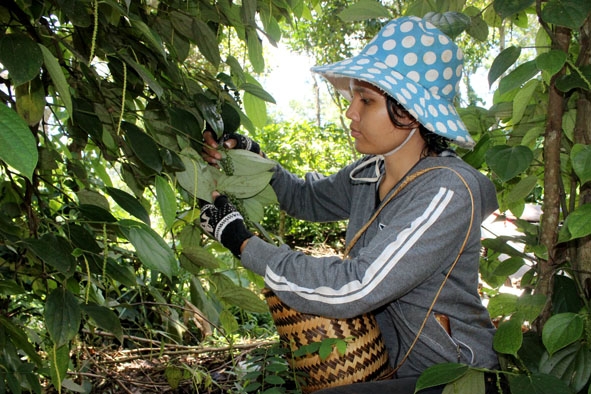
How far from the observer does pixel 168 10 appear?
1184 millimetres

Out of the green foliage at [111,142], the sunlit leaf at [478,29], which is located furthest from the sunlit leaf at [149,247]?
the sunlit leaf at [478,29]

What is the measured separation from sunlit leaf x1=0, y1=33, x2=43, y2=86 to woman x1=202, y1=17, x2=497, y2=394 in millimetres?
596

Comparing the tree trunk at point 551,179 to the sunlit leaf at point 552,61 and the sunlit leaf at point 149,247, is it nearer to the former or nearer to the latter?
the sunlit leaf at point 552,61

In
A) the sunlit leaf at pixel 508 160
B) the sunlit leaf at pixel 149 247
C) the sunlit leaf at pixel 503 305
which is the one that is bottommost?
the sunlit leaf at pixel 503 305

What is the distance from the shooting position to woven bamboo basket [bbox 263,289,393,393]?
121 cm

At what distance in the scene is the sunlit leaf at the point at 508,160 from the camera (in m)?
1.16

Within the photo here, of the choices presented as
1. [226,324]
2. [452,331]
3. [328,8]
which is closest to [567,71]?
[452,331]

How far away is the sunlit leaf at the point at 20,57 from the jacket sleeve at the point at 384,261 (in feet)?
2.13

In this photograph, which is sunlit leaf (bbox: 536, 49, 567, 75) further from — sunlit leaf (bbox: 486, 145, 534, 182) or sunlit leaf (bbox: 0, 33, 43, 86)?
sunlit leaf (bbox: 0, 33, 43, 86)

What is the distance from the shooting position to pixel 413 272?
3.82 ft

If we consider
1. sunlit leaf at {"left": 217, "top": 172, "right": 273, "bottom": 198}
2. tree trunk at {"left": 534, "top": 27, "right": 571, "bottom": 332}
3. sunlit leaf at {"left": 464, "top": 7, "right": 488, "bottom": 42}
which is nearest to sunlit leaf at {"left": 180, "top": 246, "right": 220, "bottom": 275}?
sunlit leaf at {"left": 217, "top": 172, "right": 273, "bottom": 198}

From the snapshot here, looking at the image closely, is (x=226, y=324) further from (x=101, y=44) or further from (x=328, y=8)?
(x=328, y=8)

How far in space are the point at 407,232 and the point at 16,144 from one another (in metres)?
0.78

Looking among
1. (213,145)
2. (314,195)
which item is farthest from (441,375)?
(314,195)
